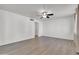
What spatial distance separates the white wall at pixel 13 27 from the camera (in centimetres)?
491

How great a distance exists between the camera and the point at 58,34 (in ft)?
11.0

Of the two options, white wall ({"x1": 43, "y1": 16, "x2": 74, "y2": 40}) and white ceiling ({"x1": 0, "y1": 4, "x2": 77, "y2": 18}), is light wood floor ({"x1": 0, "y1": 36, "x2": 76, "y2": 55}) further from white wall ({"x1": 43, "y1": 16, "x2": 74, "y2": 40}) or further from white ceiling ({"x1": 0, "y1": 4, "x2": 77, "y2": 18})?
white ceiling ({"x1": 0, "y1": 4, "x2": 77, "y2": 18})

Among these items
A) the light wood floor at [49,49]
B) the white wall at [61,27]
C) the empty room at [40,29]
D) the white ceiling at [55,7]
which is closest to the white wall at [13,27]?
the empty room at [40,29]

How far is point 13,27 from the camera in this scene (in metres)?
5.48

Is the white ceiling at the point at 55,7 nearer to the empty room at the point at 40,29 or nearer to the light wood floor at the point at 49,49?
the empty room at the point at 40,29

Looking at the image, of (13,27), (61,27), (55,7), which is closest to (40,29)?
(13,27)

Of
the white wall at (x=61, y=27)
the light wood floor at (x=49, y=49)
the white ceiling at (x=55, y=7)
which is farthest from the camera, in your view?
the white wall at (x=61, y=27)

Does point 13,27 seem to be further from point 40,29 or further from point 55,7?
point 55,7

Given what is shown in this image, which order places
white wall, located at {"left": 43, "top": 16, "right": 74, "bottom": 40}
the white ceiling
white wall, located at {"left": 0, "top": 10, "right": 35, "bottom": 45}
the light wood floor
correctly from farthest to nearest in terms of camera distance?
1. white wall, located at {"left": 0, "top": 10, "right": 35, "bottom": 45}
2. white wall, located at {"left": 43, "top": 16, "right": 74, "bottom": 40}
3. the light wood floor
4. the white ceiling

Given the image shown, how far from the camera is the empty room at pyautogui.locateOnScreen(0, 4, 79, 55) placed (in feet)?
9.26

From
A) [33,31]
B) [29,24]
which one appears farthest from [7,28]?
[33,31]

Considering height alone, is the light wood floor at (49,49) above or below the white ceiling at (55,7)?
below

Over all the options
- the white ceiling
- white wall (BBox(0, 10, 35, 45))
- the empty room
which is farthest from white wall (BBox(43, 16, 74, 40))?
white wall (BBox(0, 10, 35, 45))

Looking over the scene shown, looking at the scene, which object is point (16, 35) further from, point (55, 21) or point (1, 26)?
point (55, 21)
